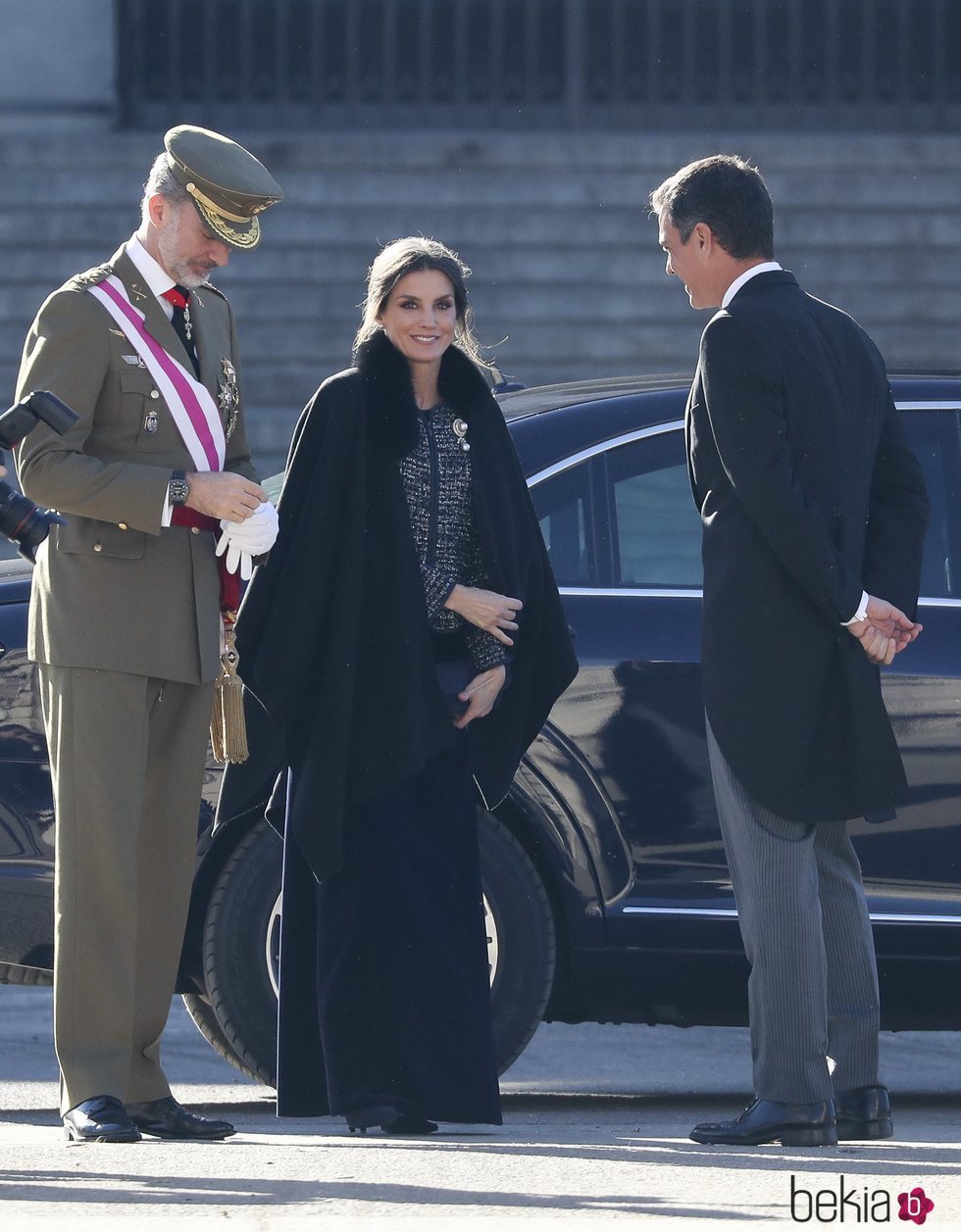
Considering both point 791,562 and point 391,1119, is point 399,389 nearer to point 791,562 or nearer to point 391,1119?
point 791,562

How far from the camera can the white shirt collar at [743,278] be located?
14.0 feet

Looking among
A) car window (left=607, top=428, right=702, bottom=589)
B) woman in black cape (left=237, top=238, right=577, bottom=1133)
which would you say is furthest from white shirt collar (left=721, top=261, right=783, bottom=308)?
car window (left=607, top=428, right=702, bottom=589)

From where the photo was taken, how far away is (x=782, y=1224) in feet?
11.4

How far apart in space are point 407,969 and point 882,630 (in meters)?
1.12

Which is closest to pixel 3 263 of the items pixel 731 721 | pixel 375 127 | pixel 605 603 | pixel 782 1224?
pixel 375 127

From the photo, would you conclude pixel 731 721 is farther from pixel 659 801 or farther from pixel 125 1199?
pixel 125 1199

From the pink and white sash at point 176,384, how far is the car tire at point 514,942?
3.71 feet

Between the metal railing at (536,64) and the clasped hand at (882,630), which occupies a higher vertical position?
the metal railing at (536,64)

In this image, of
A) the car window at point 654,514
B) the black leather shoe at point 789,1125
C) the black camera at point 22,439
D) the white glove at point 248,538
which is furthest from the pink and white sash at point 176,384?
the black leather shoe at point 789,1125

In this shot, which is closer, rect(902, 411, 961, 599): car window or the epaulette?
the epaulette

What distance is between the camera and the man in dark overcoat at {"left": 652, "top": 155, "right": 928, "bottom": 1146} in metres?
4.13

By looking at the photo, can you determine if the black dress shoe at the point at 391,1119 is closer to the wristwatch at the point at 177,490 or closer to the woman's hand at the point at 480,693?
the woman's hand at the point at 480,693

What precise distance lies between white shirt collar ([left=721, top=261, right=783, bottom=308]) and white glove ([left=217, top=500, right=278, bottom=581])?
934 mm

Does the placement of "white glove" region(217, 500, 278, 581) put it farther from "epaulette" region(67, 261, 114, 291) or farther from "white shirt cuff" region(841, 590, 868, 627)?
"white shirt cuff" region(841, 590, 868, 627)
